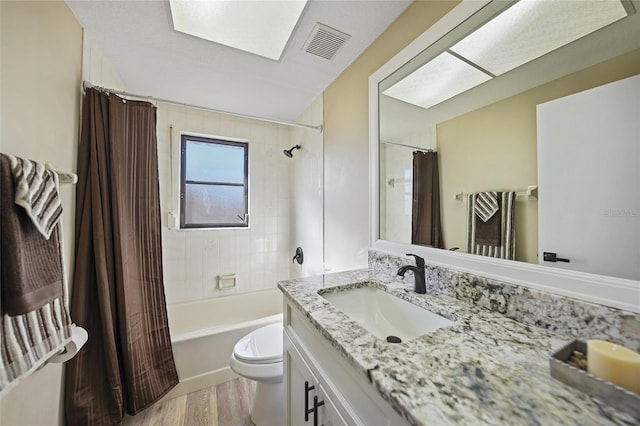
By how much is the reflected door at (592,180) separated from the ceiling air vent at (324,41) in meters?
1.10

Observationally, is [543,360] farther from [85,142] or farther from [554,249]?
[85,142]

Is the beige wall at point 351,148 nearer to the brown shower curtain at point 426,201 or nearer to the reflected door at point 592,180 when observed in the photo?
Result: the brown shower curtain at point 426,201

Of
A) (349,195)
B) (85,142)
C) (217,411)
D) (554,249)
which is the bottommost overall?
(217,411)

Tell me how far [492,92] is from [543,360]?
2.87 feet

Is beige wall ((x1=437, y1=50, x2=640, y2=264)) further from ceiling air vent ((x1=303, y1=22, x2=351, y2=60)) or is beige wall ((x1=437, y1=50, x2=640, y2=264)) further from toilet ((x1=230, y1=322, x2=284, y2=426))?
toilet ((x1=230, y1=322, x2=284, y2=426))

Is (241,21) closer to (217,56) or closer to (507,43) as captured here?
(217,56)

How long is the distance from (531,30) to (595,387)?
1028mm

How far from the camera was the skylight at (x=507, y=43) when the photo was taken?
69 centimetres

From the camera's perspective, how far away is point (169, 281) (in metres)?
2.27

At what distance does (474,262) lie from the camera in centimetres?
90

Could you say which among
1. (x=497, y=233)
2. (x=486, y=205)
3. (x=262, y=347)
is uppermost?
(x=486, y=205)

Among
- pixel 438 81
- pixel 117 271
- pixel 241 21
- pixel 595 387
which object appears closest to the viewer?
pixel 595 387

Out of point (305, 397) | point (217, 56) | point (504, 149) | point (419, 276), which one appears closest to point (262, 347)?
point (305, 397)

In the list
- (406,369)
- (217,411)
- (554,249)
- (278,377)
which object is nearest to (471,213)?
(554,249)
